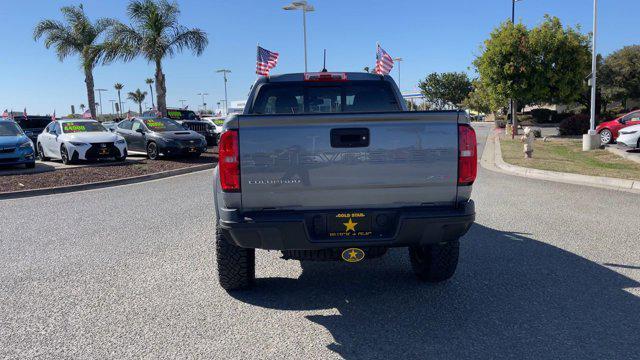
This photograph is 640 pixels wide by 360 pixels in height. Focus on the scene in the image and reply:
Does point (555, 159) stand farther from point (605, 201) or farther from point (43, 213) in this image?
point (43, 213)

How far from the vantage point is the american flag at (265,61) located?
23.1m

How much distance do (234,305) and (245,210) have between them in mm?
1024

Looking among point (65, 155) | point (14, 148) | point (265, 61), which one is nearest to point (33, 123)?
point (65, 155)

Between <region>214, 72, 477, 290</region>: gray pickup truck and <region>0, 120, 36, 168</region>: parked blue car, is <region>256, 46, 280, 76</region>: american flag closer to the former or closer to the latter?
<region>0, 120, 36, 168</region>: parked blue car

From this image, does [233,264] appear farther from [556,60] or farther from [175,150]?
[556,60]

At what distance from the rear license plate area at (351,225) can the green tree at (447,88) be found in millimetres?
78206

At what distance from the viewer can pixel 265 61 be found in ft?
77.3

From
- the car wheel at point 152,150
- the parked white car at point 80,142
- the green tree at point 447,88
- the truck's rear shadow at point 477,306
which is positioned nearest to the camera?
the truck's rear shadow at point 477,306

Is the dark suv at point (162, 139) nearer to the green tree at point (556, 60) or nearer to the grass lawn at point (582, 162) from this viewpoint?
the grass lawn at point (582, 162)

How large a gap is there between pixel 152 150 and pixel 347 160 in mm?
15297

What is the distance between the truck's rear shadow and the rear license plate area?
694 mm

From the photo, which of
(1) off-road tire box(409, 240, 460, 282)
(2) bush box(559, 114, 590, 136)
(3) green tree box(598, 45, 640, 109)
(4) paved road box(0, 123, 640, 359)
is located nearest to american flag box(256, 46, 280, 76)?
(4) paved road box(0, 123, 640, 359)

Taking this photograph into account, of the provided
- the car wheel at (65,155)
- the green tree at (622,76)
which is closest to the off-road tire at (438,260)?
the car wheel at (65,155)

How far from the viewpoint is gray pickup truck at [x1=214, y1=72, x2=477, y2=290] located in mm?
3578
